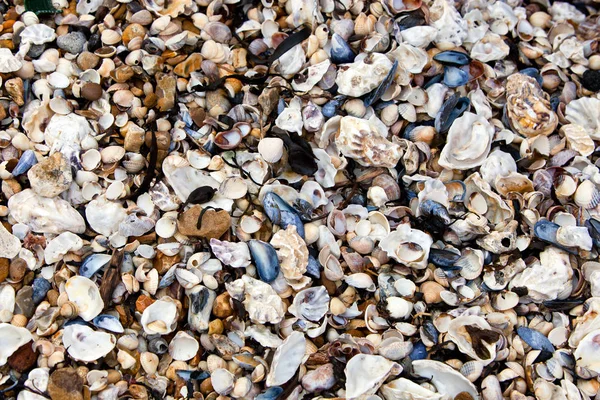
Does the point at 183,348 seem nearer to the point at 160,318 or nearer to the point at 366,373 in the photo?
the point at 160,318

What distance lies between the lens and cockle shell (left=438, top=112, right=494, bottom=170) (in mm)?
2219

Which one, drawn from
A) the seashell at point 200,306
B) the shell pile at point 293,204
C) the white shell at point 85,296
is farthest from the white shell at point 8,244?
the seashell at point 200,306

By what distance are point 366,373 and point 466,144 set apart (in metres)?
1.03

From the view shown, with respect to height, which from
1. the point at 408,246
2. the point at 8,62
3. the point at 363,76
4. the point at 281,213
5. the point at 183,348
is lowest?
the point at 183,348

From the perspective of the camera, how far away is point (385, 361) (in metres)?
1.81

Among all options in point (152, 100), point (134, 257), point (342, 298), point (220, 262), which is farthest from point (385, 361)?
point (152, 100)

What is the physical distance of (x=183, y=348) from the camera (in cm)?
189

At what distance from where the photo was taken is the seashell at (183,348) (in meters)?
1.88

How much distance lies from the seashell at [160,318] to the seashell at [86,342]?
12cm

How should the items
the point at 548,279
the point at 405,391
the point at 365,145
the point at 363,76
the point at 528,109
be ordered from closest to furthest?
the point at 405,391 < the point at 548,279 < the point at 365,145 < the point at 363,76 < the point at 528,109

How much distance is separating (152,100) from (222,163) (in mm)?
405

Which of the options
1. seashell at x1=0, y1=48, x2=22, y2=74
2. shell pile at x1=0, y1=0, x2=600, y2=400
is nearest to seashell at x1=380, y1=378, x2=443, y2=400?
shell pile at x1=0, y1=0, x2=600, y2=400

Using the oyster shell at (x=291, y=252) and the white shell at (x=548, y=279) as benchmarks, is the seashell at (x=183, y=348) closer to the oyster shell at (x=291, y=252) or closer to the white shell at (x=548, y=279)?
the oyster shell at (x=291, y=252)

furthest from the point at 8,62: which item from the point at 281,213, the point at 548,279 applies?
the point at 548,279
